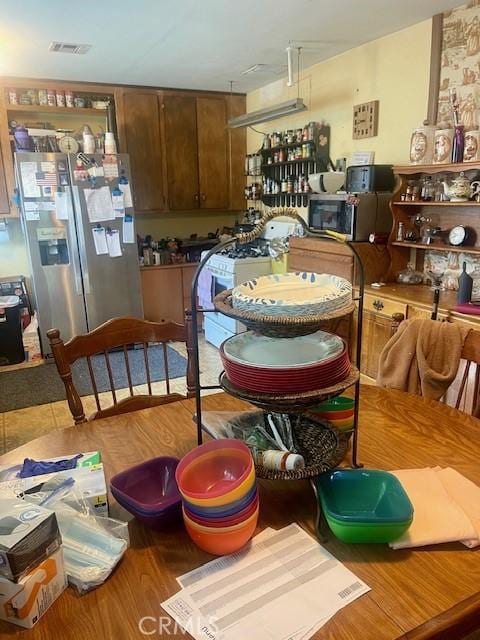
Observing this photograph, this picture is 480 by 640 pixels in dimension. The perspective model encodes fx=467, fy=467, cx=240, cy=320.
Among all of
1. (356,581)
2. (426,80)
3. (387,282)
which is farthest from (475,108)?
(356,581)

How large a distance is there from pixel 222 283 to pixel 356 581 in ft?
11.7

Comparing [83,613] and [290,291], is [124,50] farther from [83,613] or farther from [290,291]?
[83,613]

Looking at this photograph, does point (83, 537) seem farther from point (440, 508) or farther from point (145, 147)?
point (145, 147)

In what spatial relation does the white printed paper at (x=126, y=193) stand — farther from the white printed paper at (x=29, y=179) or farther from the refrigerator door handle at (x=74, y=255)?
the white printed paper at (x=29, y=179)

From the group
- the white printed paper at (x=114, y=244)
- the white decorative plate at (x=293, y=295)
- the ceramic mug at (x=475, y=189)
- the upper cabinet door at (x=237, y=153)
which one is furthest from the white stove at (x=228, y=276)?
the white decorative plate at (x=293, y=295)

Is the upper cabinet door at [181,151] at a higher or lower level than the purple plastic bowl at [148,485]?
higher

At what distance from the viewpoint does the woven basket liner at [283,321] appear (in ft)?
2.92

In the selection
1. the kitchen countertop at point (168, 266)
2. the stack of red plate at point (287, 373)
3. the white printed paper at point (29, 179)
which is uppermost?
the white printed paper at point (29, 179)

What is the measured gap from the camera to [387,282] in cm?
329

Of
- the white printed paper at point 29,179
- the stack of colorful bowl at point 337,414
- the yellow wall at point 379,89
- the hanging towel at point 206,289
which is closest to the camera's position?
the stack of colorful bowl at point 337,414

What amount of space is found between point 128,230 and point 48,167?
2.71 feet

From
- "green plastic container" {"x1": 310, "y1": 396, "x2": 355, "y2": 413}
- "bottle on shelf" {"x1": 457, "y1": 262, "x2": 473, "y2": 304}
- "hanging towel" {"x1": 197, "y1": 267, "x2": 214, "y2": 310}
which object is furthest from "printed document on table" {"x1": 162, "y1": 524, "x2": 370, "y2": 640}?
"hanging towel" {"x1": 197, "y1": 267, "x2": 214, "y2": 310}

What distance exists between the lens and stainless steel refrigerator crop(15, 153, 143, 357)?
390cm

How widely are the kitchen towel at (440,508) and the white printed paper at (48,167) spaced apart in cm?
378
